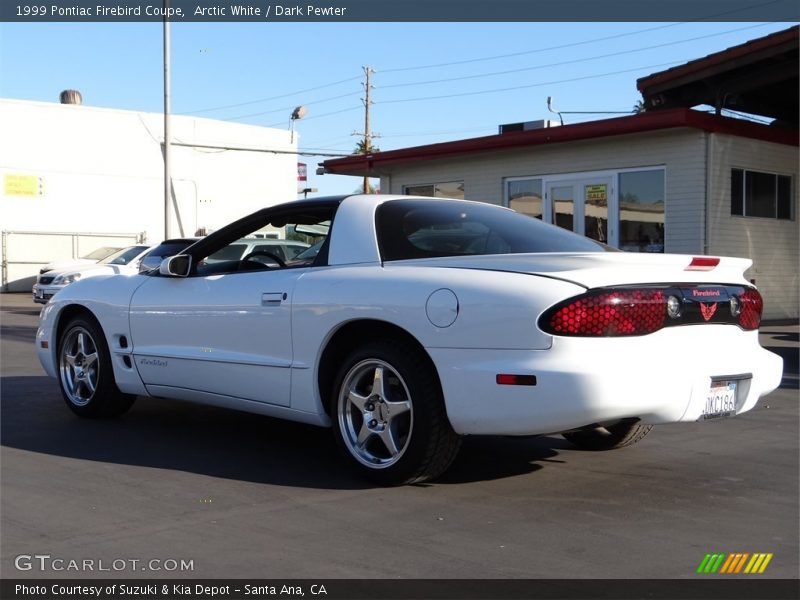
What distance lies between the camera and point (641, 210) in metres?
16.8

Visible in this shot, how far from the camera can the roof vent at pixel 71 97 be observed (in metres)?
41.2

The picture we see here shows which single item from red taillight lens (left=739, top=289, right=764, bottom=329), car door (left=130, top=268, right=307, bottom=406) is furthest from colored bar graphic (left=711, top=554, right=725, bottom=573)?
car door (left=130, top=268, right=307, bottom=406)

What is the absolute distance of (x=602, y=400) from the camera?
4.44 m

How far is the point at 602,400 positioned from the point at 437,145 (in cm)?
1572

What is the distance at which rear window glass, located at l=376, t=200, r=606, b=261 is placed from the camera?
211 inches

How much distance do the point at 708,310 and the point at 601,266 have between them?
681 mm

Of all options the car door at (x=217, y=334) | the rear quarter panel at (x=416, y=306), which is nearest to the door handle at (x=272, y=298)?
the car door at (x=217, y=334)

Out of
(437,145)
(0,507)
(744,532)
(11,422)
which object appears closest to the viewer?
(744,532)

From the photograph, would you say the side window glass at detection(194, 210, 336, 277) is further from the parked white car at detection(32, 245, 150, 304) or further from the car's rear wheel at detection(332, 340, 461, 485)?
the parked white car at detection(32, 245, 150, 304)

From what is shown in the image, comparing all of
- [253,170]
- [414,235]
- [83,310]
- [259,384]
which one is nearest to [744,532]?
[414,235]

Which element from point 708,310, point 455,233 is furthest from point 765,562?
point 455,233

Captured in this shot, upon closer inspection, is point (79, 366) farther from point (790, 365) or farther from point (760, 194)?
point (760, 194)

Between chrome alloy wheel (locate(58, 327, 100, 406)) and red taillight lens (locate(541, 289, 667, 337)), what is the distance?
12.4 ft
